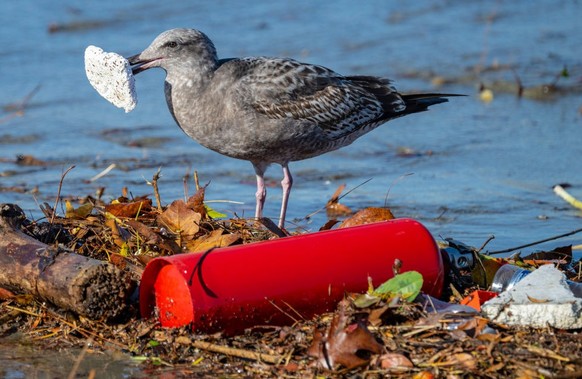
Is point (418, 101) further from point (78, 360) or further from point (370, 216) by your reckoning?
point (78, 360)

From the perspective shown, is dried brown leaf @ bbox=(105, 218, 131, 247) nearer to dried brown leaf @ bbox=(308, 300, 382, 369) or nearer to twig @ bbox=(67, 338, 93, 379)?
twig @ bbox=(67, 338, 93, 379)

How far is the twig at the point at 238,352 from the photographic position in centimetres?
440

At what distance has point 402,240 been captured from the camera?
4.98 metres

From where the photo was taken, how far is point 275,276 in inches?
185

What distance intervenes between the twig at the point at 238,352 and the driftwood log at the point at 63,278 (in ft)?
1.63

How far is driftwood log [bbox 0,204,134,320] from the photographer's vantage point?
4.76 meters

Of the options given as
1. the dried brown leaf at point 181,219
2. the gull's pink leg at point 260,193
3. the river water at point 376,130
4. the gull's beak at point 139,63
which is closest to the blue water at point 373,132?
the river water at point 376,130

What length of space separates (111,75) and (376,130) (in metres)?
4.87

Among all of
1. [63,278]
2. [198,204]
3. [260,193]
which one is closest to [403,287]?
[63,278]

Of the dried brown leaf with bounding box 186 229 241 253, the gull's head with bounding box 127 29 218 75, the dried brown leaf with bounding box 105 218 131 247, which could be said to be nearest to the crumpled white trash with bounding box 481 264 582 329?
the dried brown leaf with bounding box 186 229 241 253

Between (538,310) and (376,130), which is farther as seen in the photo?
(376,130)

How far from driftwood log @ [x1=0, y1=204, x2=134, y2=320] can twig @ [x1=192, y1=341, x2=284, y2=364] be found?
0.50 m

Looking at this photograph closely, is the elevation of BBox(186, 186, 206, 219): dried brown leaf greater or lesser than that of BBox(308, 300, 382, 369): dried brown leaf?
greater

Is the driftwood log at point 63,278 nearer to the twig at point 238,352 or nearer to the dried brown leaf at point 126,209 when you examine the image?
the twig at point 238,352
